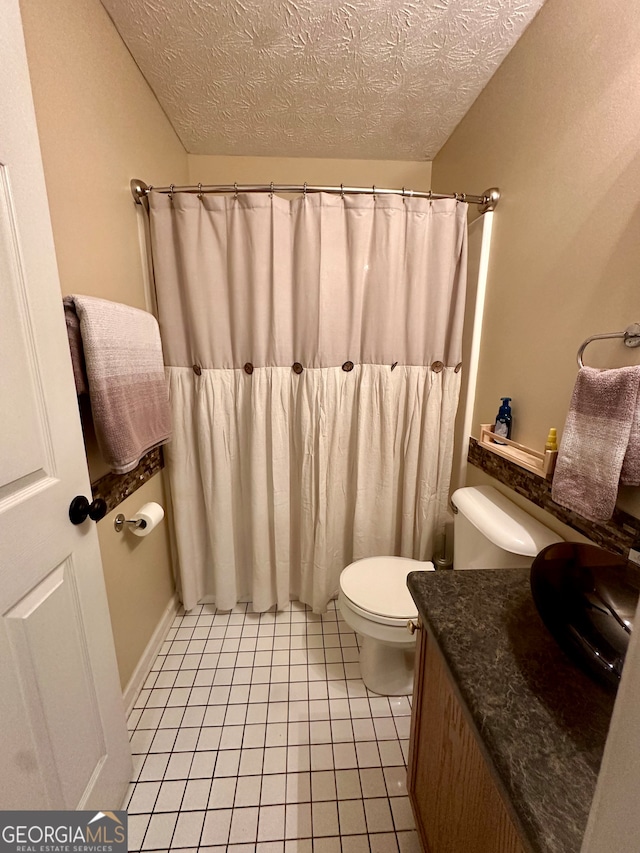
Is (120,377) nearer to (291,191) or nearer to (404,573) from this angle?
(291,191)

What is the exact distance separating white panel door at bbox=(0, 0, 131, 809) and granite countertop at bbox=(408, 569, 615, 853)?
2.68ft

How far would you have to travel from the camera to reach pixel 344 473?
1.57 metres

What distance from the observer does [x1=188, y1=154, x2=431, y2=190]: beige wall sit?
172 centimetres

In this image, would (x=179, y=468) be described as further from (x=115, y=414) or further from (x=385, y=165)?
(x=385, y=165)

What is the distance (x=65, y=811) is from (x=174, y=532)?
0.96 meters

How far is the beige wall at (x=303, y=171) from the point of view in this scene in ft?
5.64

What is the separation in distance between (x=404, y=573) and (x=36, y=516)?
1.24m

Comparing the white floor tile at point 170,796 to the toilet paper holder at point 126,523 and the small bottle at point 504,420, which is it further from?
the small bottle at point 504,420

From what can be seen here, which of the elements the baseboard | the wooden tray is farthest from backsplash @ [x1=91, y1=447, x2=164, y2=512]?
the wooden tray

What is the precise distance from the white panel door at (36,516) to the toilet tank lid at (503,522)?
3.89 ft

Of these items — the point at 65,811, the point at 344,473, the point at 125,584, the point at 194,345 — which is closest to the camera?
the point at 65,811

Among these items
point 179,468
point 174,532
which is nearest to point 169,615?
point 174,532

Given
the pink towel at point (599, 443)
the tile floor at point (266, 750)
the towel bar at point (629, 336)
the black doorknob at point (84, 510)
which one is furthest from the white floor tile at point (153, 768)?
the towel bar at point (629, 336)

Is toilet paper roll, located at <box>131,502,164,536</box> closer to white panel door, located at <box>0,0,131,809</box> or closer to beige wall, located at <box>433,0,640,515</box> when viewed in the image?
white panel door, located at <box>0,0,131,809</box>
